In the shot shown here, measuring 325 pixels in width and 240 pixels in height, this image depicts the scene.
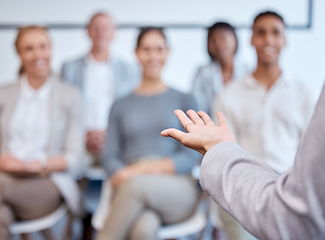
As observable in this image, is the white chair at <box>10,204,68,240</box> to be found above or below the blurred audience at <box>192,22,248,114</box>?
below

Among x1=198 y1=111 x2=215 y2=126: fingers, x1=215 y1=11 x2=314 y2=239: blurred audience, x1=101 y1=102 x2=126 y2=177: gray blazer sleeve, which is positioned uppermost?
x1=198 y1=111 x2=215 y2=126: fingers

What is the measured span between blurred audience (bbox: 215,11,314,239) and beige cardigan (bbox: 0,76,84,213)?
495mm

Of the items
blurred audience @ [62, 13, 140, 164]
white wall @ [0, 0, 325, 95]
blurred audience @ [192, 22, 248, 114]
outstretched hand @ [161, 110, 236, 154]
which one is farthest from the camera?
white wall @ [0, 0, 325, 95]

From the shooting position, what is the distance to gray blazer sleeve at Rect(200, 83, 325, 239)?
0.33 metres

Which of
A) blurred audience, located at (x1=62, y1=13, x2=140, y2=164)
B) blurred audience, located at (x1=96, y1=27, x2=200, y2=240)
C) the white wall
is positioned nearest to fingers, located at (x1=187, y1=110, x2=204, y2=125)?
blurred audience, located at (x1=96, y1=27, x2=200, y2=240)

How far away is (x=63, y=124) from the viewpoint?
4.69ft

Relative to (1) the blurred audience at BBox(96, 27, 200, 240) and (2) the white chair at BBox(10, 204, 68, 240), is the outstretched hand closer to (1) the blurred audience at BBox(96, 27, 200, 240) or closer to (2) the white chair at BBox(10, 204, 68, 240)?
(1) the blurred audience at BBox(96, 27, 200, 240)

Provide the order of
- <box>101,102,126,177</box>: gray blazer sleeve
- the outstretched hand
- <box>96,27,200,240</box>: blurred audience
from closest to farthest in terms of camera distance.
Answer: the outstretched hand → <box>96,27,200,240</box>: blurred audience → <box>101,102,126,177</box>: gray blazer sleeve

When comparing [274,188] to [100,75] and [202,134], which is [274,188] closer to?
[202,134]

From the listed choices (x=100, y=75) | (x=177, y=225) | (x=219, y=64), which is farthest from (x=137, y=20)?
(x=177, y=225)

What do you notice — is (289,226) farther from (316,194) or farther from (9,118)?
(9,118)

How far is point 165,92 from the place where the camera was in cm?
136

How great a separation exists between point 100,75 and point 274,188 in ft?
5.00

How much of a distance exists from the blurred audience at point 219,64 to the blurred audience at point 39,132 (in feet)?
1.67
